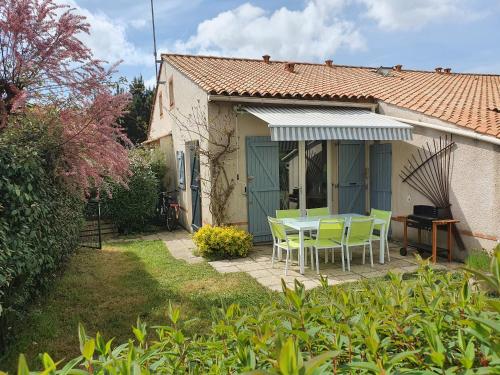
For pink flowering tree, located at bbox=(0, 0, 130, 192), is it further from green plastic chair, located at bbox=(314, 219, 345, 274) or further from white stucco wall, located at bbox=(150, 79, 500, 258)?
white stucco wall, located at bbox=(150, 79, 500, 258)

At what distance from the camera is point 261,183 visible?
48.2 feet

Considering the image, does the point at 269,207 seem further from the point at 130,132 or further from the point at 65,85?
the point at 130,132

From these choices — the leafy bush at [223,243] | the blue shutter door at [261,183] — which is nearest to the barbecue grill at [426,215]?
the blue shutter door at [261,183]

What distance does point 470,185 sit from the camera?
11.5 meters

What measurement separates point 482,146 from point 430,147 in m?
2.01

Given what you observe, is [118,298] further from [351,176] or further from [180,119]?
[180,119]

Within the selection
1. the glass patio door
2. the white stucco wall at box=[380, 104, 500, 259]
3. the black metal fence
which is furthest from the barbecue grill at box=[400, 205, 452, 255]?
the black metal fence

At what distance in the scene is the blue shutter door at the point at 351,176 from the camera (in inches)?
628

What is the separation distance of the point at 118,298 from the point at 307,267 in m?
5.30

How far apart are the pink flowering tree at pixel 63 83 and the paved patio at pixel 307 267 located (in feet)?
16.4

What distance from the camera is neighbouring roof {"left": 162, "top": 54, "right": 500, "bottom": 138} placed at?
13.7m

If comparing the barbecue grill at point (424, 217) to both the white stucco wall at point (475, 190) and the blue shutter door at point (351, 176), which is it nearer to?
the white stucco wall at point (475, 190)

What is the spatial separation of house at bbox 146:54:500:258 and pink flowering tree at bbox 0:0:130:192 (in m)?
5.39

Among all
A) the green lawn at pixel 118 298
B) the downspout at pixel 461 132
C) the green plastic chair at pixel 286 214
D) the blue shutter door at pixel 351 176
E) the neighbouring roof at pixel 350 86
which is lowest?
the green lawn at pixel 118 298
